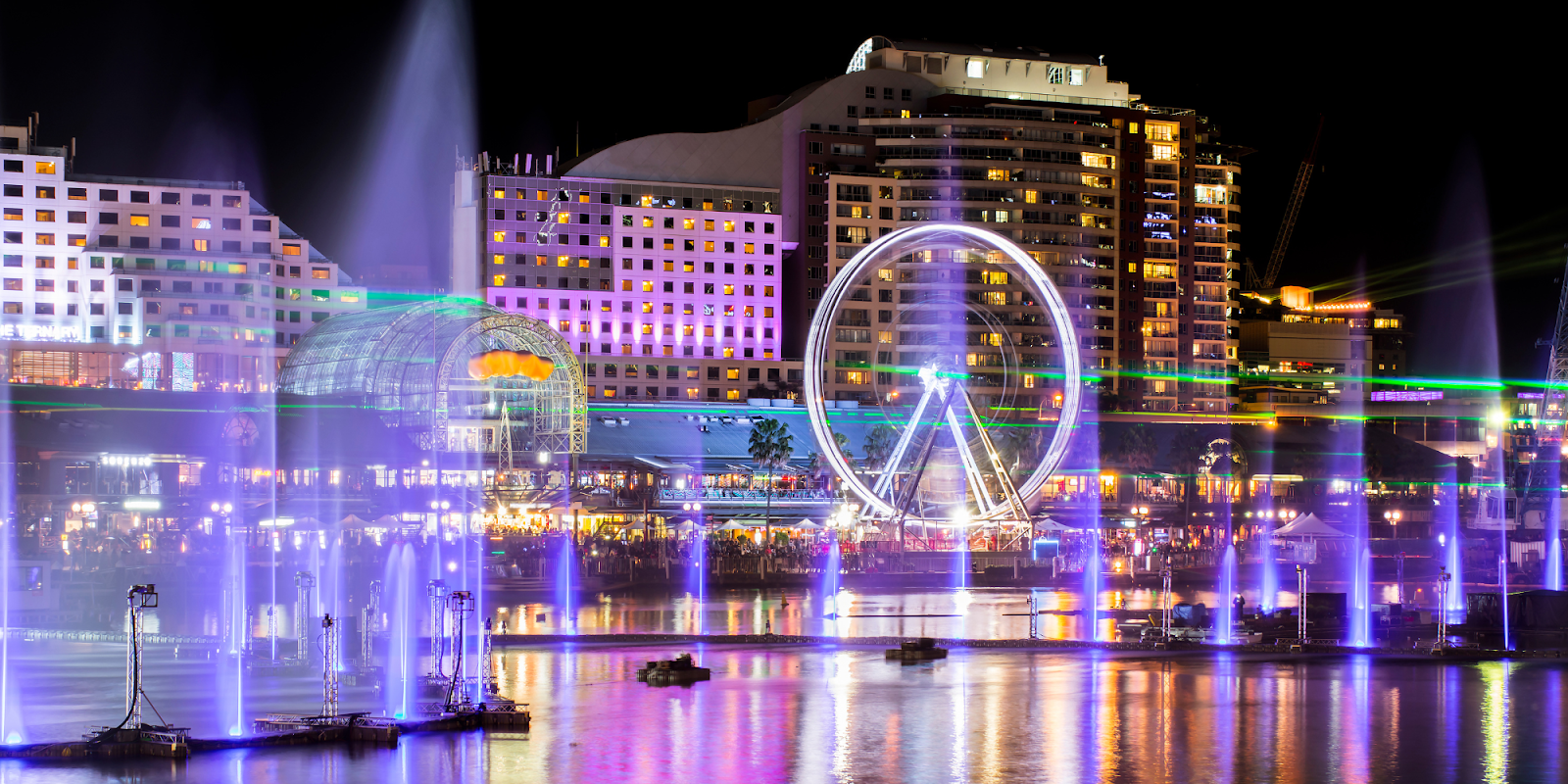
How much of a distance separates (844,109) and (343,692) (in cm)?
13461

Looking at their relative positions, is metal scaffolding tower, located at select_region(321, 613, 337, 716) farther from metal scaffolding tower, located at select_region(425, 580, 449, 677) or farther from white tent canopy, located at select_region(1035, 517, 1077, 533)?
white tent canopy, located at select_region(1035, 517, 1077, 533)

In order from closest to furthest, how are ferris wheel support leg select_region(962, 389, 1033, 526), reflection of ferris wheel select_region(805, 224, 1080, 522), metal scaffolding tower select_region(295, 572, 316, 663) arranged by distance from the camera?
metal scaffolding tower select_region(295, 572, 316, 663) → reflection of ferris wheel select_region(805, 224, 1080, 522) → ferris wheel support leg select_region(962, 389, 1033, 526)

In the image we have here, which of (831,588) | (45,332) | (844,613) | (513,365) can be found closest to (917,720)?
(844,613)

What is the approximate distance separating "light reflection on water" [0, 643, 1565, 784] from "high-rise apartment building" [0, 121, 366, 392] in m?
86.5

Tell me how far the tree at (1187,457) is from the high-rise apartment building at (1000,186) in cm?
1668

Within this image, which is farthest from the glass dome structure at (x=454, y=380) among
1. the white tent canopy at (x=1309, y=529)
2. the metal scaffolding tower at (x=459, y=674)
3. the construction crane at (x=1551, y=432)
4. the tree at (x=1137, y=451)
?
the construction crane at (x=1551, y=432)

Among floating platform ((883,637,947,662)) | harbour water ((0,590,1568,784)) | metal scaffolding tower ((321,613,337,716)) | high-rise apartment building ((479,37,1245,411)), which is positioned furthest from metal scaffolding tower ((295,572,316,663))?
high-rise apartment building ((479,37,1245,411))

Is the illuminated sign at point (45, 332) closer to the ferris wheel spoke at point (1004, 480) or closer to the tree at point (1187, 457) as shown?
the ferris wheel spoke at point (1004, 480)

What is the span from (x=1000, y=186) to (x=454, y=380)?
7161cm

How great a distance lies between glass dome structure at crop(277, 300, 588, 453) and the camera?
A: 330 feet

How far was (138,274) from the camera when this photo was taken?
427ft

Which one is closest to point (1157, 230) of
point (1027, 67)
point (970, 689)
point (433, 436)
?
point (1027, 67)

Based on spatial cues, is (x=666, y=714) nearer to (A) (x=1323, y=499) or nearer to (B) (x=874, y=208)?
(A) (x=1323, y=499)

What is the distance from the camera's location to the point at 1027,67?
174 m
